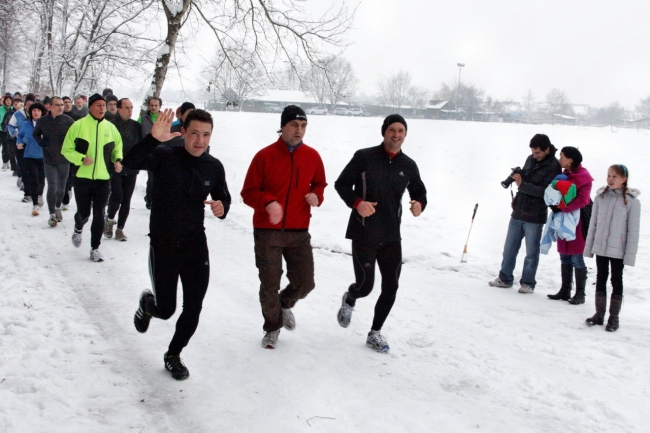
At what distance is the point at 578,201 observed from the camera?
708 cm

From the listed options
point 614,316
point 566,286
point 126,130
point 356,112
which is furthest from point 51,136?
point 356,112

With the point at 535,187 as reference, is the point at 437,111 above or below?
above

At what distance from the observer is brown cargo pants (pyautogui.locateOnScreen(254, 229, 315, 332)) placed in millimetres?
4684

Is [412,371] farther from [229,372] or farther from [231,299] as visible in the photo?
[231,299]

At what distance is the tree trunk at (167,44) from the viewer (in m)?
13.6

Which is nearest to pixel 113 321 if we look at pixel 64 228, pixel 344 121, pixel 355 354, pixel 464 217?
pixel 355 354

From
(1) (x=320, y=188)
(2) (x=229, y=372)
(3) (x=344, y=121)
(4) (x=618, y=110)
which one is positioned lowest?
(2) (x=229, y=372)

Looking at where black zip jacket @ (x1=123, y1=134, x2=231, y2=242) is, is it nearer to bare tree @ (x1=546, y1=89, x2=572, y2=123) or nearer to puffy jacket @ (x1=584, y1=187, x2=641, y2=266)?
puffy jacket @ (x1=584, y1=187, x2=641, y2=266)

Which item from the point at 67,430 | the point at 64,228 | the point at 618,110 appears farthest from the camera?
the point at 618,110

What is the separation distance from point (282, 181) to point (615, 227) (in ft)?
12.9

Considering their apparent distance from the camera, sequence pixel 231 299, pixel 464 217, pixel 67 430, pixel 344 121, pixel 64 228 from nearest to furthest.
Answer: pixel 67 430, pixel 231 299, pixel 64 228, pixel 464 217, pixel 344 121

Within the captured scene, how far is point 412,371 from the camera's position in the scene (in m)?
4.60

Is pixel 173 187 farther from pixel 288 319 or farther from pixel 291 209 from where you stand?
pixel 288 319

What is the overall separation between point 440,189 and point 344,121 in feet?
67.4
